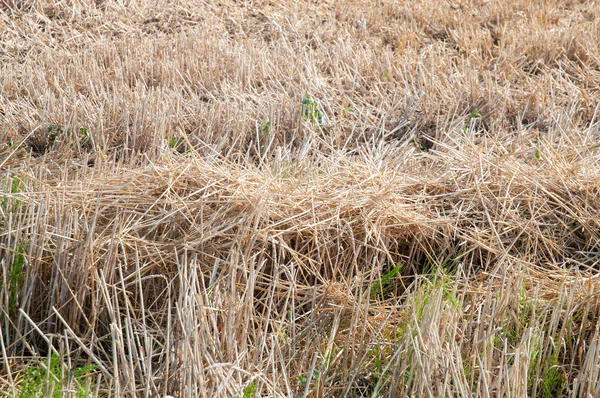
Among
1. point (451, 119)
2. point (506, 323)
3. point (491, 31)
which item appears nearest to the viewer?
point (506, 323)

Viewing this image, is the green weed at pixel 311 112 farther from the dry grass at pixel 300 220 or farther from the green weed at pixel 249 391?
the green weed at pixel 249 391

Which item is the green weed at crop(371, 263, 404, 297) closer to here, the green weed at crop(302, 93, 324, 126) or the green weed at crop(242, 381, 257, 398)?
the green weed at crop(242, 381, 257, 398)

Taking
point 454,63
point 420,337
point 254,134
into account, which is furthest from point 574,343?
point 454,63

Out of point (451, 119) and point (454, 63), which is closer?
→ point (451, 119)

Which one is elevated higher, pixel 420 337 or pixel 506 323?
pixel 420 337

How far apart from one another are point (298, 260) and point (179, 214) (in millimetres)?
470

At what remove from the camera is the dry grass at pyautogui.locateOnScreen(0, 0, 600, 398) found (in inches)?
81.5

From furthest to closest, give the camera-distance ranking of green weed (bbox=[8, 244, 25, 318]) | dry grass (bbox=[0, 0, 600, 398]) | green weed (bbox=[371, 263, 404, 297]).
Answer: green weed (bbox=[371, 263, 404, 297]) → green weed (bbox=[8, 244, 25, 318]) → dry grass (bbox=[0, 0, 600, 398])

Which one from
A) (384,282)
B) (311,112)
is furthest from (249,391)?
(311,112)

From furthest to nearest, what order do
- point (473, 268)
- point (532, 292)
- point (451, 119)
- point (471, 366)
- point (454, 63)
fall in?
1. point (454, 63)
2. point (451, 119)
3. point (473, 268)
4. point (532, 292)
5. point (471, 366)

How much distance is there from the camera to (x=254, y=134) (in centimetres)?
402

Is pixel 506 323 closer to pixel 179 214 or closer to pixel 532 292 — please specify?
pixel 532 292

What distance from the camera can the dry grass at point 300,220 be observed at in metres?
2.07

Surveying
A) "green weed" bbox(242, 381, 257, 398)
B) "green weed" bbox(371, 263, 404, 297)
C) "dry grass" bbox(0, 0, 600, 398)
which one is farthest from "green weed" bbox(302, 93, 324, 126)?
"green weed" bbox(242, 381, 257, 398)
